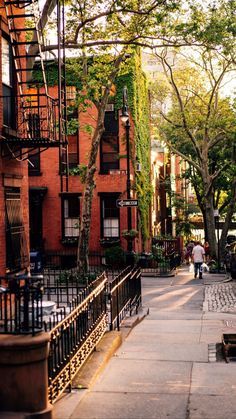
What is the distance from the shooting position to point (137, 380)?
26.6 ft

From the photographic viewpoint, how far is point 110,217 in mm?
30688

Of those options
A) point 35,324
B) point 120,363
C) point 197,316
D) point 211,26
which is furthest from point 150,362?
point 211,26

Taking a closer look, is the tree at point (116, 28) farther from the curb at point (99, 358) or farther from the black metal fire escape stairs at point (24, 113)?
the curb at point (99, 358)

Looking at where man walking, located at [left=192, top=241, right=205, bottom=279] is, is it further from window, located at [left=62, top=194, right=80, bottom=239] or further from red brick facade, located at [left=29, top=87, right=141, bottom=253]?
window, located at [left=62, top=194, right=80, bottom=239]

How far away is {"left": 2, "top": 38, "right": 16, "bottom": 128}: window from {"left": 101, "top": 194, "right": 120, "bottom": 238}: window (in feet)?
58.2

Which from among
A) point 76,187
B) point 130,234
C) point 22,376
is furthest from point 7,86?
point 76,187

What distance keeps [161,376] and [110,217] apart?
22420 mm

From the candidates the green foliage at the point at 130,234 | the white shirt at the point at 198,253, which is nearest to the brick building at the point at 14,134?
the green foliage at the point at 130,234

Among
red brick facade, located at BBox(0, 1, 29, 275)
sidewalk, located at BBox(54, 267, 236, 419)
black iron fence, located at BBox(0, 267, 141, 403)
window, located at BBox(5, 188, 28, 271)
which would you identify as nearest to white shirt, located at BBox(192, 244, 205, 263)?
sidewalk, located at BBox(54, 267, 236, 419)

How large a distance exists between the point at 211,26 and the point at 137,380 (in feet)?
42.6

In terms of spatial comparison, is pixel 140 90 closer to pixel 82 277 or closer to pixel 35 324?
pixel 82 277

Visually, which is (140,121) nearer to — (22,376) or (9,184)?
(9,184)

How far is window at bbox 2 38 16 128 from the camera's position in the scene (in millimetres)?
12648

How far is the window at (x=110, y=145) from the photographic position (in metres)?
30.7
